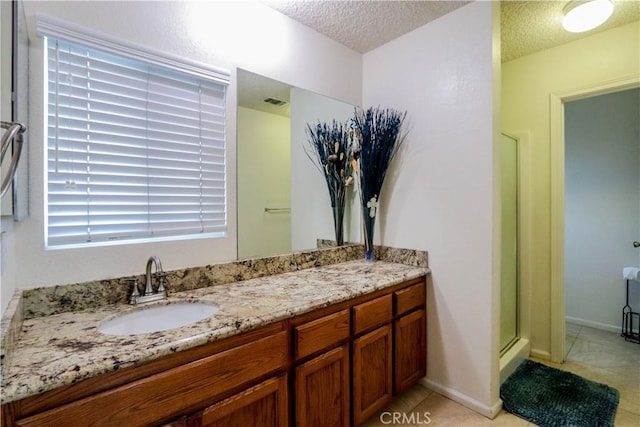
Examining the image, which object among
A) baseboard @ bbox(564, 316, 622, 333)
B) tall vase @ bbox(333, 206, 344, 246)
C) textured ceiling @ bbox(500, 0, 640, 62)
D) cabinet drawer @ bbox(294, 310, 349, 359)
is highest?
textured ceiling @ bbox(500, 0, 640, 62)

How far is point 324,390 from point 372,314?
0.43 metres

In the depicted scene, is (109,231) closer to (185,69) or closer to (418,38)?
(185,69)

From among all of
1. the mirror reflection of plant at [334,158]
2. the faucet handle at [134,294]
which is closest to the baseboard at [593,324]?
the mirror reflection of plant at [334,158]

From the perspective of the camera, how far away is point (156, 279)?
136cm

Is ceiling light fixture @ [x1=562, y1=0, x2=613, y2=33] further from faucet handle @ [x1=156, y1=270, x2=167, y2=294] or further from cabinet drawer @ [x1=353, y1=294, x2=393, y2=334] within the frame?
faucet handle @ [x1=156, y1=270, x2=167, y2=294]

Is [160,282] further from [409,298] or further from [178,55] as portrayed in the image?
[409,298]

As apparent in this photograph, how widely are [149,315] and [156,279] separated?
6.5 inches

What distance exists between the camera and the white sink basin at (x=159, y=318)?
3.85 feet

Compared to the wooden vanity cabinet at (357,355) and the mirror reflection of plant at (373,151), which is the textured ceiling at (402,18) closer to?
the mirror reflection of plant at (373,151)

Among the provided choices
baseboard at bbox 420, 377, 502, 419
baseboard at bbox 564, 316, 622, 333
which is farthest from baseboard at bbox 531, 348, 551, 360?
baseboard at bbox 420, 377, 502, 419

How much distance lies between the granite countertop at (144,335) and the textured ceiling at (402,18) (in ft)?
5.30

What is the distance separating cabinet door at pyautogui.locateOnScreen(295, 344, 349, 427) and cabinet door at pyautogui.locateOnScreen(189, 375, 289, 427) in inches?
3.1

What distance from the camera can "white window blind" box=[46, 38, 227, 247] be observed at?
120cm

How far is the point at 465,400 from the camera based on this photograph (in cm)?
183
